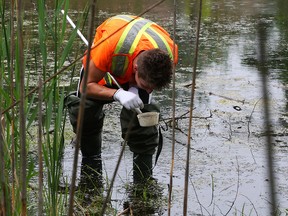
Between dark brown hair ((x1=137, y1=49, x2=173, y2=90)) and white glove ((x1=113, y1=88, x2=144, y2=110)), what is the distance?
0.36 feet

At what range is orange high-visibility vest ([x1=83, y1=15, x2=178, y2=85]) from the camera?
3832mm

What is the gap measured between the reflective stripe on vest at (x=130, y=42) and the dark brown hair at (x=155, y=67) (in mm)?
133

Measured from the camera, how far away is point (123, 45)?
3846mm

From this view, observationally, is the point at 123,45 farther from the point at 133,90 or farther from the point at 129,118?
the point at 129,118

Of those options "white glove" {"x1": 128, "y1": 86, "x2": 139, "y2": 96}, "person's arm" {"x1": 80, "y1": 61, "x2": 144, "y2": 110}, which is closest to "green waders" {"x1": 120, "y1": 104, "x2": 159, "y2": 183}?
"white glove" {"x1": 128, "y1": 86, "x2": 139, "y2": 96}

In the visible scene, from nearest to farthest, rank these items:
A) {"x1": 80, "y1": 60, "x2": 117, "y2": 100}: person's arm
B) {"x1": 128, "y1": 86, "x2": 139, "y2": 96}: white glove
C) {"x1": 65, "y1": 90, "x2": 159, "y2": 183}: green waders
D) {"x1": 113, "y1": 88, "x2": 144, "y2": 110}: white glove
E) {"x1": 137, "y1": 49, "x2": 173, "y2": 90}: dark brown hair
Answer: {"x1": 137, "y1": 49, "x2": 173, "y2": 90}: dark brown hair < {"x1": 113, "y1": 88, "x2": 144, "y2": 110}: white glove < {"x1": 80, "y1": 60, "x2": 117, "y2": 100}: person's arm < {"x1": 128, "y1": 86, "x2": 139, "y2": 96}: white glove < {"x1": 65, "y1": 90, "x2": 159, "y2": 183}: green waders

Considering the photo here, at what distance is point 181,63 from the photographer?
730 centimetres

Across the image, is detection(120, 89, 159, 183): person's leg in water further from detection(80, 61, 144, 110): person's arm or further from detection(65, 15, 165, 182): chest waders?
detection(80, 61, 144, 110): person's arm

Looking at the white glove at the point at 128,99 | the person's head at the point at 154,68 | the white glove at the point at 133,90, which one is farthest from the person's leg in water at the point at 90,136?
the person's head at the point at 154,68

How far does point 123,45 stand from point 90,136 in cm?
80

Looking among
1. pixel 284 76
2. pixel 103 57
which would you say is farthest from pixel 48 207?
pixel 284 76

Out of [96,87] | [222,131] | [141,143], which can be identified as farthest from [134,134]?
[222,131]

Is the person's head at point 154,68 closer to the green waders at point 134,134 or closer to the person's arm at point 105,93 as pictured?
the person's arm at point 105,93

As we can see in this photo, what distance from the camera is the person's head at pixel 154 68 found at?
12.1ft
